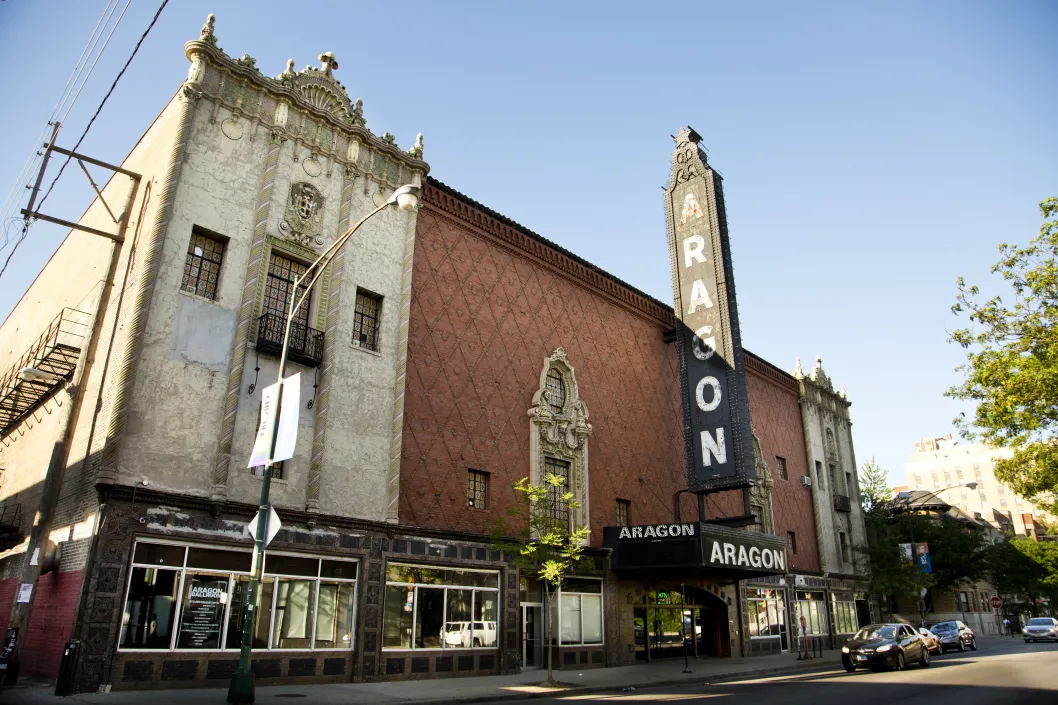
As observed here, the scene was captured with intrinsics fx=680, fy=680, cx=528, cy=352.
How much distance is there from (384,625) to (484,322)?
1158 centimetres

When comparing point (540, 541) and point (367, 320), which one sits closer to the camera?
point (540, 541)

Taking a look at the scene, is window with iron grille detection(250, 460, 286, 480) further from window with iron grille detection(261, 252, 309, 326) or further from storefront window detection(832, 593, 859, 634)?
storefront window detection(832, 593, 859, 634)

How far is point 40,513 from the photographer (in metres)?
18.6

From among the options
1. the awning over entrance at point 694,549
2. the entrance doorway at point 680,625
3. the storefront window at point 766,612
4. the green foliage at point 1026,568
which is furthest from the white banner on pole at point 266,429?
the green foliage at point 1026,568

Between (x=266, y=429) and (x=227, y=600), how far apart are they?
5.77 meters

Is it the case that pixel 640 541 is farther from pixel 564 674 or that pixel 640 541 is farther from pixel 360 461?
pixel 360 461

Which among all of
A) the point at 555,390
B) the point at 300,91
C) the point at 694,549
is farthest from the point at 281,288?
the point at 694,549

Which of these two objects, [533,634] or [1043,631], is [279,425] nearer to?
[533,634]

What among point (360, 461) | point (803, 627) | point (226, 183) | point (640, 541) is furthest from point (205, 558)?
point (803, 627)

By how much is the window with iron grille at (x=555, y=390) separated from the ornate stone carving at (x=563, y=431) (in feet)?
0.18

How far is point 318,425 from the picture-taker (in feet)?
66.1

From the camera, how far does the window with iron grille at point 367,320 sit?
73.8 feet

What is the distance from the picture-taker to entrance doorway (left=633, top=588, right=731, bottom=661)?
30.2 metres

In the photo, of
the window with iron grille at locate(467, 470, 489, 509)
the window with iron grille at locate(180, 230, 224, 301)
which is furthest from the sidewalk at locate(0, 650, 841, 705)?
the window with iron grille at locate(180, 230, 224, 301)
